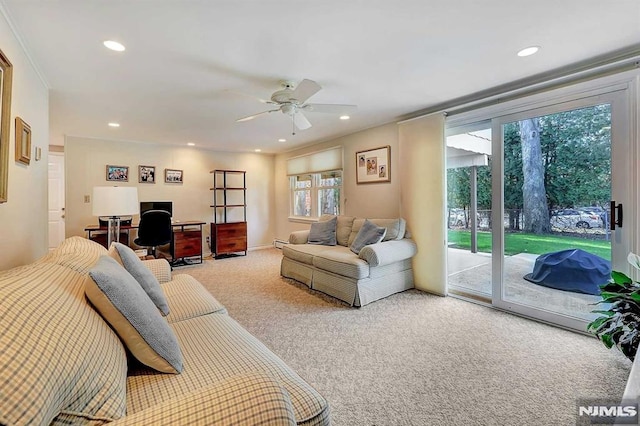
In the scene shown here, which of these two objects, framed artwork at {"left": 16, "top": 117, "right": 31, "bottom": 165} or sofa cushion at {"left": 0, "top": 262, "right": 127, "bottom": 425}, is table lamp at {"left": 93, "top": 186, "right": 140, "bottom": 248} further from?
sofa cushion at {"left": 0, "top": 262, "right": 127, "bottom": 425}

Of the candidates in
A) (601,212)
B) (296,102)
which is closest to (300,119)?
(296,102)

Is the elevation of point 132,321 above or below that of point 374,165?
below

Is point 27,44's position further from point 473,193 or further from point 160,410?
point 473,193

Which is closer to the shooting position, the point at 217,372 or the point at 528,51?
the point at 217,372

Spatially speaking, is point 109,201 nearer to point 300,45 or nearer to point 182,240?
point 182,240

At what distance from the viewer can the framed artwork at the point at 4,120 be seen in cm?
162

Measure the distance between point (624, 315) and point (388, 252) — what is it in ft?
6.35

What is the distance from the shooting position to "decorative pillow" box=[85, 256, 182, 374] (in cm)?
107

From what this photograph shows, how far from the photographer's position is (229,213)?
645 centimetres

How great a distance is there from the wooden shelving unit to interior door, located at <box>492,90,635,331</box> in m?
4.61

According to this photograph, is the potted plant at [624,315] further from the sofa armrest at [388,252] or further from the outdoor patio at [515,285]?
the sofa armrest at [388,252]

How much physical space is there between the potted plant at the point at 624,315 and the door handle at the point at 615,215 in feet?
2.00

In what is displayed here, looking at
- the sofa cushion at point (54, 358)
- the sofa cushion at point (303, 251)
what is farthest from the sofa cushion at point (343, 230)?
the sofa cushion at point (54, 358)

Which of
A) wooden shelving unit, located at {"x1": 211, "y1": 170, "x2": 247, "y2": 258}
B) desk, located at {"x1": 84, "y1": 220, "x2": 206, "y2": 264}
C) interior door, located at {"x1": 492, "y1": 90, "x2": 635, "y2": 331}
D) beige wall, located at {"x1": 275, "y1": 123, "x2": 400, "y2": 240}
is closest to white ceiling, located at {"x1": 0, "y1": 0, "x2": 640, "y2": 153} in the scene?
interior door, located at {"x1": 492, "y1": 90, "x2": 635, "y2": 331}
